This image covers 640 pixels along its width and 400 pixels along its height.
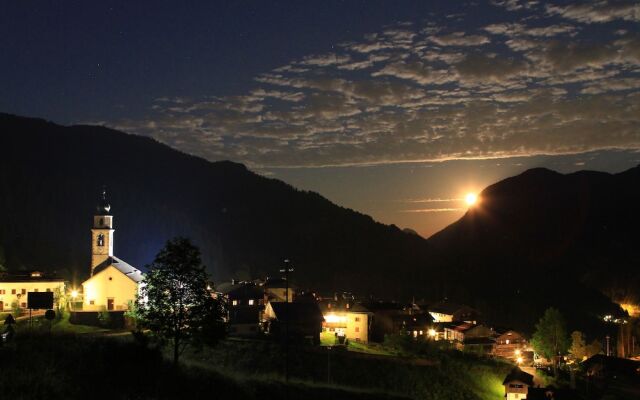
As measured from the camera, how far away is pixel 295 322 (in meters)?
57.9

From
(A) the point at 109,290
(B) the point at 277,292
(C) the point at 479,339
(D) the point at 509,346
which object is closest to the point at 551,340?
(D) the point at 509,346

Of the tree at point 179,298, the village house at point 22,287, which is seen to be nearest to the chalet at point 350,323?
the village house at point 22,287

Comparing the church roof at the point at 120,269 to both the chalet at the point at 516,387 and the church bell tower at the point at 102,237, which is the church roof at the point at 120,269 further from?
the chalet at the point at 516,387

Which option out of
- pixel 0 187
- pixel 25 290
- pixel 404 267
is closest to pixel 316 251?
pixel 404 267

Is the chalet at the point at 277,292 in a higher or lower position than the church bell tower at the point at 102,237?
lower

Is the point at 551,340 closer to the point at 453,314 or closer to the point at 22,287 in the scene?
the point at 453,314

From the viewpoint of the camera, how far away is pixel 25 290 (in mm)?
59344

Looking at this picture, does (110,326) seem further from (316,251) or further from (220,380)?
(316,251)

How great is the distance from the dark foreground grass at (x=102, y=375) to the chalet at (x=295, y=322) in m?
20.5

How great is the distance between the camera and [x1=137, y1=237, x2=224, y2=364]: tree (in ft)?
108

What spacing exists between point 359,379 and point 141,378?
23.0 metres

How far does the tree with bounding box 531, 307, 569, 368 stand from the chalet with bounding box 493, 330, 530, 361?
5.51 ft

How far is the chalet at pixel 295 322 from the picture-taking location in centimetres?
5558

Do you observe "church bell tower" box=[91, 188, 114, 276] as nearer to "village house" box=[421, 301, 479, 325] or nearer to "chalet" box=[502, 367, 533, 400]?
"chalet" box=[502, 367, 533, 400]
